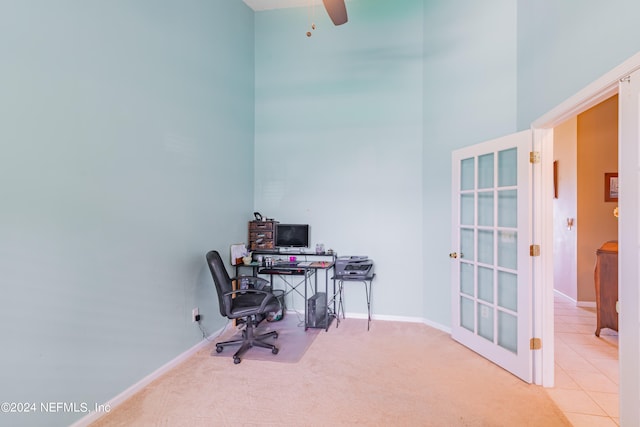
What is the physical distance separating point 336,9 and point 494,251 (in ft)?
8.08

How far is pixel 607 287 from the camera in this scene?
3.17 meters

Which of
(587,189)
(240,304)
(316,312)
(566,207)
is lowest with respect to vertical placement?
(316,312)

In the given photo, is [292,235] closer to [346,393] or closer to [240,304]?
[240,304]

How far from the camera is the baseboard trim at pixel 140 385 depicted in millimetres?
1939

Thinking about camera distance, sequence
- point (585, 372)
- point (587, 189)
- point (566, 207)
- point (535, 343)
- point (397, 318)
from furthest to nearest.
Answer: point (566, 207) → point (587, 189) → point (397, 318) → point (585, 372) → point (535, 343)

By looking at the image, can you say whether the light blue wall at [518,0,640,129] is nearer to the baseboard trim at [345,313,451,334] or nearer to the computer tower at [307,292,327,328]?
the baseboard trim at [345,313,451,334]

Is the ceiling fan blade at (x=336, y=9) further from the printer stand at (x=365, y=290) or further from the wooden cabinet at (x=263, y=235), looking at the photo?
the printer stand at (x=365, y=290)

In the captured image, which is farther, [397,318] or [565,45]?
[397,318]

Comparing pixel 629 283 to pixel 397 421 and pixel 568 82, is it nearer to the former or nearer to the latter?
pixel 568 82

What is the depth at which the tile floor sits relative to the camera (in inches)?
80.7

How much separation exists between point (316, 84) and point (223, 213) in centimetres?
216

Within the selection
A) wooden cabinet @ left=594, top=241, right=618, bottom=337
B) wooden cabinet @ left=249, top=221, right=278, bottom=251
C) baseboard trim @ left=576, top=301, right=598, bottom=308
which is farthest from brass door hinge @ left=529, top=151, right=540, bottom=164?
baseboard trim @ left=576, top=301, right=598, bottom=308

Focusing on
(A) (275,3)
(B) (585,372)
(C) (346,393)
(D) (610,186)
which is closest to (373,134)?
(A) (275,3)

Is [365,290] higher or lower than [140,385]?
higher
